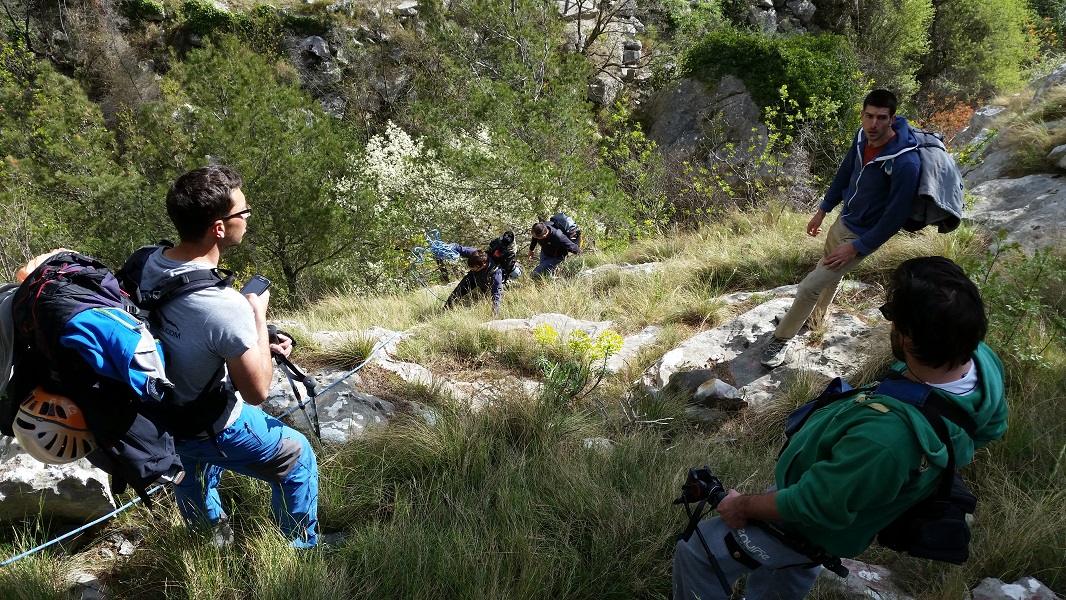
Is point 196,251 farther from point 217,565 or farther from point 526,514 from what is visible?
point 526,514

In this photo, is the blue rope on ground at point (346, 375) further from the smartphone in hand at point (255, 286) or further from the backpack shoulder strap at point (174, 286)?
the backpack shoulder strap at point (174, 286)

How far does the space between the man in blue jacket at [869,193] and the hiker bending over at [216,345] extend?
10.5 feet

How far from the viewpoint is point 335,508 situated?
2748mm

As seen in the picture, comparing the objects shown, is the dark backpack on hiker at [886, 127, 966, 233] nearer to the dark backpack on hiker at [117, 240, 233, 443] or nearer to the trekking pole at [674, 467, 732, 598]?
the trekking pole at [674, 467, 732, 598]

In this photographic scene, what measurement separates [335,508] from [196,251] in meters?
1.40

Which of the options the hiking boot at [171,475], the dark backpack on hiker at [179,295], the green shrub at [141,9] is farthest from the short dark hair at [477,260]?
the green shrub at [141,9]

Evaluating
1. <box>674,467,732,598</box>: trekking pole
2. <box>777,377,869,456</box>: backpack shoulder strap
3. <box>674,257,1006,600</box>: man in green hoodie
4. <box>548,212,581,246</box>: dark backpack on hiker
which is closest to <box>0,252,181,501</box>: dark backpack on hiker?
<box>674,467,732,598</box>: trekking pole

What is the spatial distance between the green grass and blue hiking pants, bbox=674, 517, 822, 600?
42cm

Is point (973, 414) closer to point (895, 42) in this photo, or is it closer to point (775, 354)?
point (775, 354)

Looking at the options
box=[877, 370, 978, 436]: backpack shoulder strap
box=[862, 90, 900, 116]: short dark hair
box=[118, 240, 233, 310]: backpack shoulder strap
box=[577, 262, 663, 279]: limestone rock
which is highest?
box=[862, 90, 900, 116]: short dark hair

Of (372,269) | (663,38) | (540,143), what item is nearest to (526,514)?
(372,269)

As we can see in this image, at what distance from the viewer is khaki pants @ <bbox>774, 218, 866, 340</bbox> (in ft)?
12.1

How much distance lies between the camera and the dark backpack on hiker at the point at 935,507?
1465 millimetres

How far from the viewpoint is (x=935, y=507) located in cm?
153
